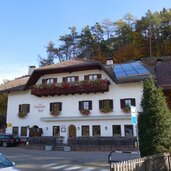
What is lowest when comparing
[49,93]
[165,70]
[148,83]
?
[148,83]

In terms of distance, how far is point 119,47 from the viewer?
5456 cm

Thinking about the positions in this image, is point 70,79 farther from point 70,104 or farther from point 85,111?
point 85,111

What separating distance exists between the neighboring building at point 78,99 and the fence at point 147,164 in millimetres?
16906

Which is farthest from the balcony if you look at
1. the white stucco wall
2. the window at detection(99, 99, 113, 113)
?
the window at detection(99, 99, 113, 113)

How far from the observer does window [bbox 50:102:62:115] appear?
3338cm

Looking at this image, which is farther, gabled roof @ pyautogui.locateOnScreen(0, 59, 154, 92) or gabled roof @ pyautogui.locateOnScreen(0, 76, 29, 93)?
gabled roof @ pyautogui.locateOnScreen(0, 76, 29, 93)

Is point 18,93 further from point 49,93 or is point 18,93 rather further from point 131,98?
point 131,98

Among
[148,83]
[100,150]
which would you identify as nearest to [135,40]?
[100,150]

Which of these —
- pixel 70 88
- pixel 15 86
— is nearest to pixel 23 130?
pixel 15 86

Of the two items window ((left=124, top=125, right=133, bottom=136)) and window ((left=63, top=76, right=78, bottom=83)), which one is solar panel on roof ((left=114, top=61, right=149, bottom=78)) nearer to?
window ((left=63, top=76, right=78, bottom=83))

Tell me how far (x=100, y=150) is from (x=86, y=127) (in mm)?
5365

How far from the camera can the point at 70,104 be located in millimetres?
33250

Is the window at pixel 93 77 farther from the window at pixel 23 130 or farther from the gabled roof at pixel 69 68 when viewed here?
the window at pixel 23 130

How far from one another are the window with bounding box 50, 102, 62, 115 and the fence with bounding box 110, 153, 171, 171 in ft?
70.6
